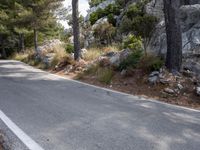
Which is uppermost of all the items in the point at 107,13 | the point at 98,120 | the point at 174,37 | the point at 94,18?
the point at 107,13

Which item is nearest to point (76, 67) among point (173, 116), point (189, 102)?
point (189, 102)

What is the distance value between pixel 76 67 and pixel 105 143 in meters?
11.4

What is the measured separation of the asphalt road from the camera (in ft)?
18.9

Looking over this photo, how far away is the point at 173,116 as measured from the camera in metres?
7.87

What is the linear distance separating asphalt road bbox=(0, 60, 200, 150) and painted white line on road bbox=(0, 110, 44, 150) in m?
0.10

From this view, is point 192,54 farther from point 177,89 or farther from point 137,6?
point 137,6

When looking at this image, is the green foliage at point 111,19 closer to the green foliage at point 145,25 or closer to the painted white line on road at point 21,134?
the green foliage at point 145,25

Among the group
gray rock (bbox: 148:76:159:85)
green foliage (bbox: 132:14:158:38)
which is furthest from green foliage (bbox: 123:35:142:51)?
gray rock (bbox: 148:76:159:85)

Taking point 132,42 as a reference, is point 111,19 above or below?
above

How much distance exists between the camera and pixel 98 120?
7.18 m

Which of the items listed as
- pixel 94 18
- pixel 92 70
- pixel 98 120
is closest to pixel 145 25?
pixel 92 70

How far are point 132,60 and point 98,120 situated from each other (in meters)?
6.30

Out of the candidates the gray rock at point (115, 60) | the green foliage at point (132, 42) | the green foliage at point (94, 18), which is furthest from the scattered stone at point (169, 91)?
the green foliage at point (94, 18)

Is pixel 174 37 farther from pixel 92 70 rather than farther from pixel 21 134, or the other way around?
pixel 21 134
